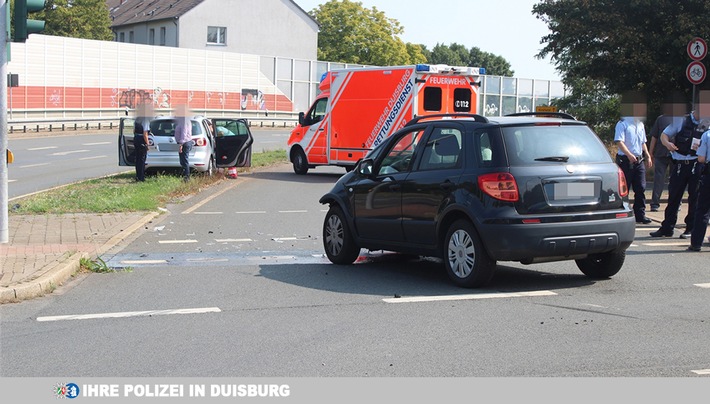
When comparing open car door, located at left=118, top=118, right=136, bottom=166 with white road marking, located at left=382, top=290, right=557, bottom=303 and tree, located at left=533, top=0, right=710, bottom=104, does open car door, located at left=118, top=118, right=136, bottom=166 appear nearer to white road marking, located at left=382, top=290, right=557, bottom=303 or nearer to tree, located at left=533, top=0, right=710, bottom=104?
tree, located at left=533, top=0, right=710, bottom=104

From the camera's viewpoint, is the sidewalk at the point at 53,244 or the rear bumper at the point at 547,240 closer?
the rear bumper at the point at 547,240

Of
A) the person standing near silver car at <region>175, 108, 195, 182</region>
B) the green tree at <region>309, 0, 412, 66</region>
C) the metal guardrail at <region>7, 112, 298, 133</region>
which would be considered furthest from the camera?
the green tree at <region>309, 0, 412, 66</region>

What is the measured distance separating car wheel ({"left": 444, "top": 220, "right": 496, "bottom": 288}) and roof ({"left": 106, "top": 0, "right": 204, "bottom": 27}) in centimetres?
6416

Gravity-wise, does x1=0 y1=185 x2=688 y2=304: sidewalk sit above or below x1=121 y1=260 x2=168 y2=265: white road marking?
above

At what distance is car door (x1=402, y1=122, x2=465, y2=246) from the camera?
30.0ft

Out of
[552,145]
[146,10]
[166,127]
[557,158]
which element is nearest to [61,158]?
[166,127]

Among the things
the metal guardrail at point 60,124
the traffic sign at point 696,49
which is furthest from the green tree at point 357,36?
the traffic sign at point 696,49

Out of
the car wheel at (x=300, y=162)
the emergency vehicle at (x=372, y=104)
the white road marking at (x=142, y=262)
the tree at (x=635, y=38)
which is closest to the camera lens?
the white road marking at (x=142, y=262)

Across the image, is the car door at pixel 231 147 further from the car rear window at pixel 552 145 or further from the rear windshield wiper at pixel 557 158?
the rear windshield wiper at pixel 557 158

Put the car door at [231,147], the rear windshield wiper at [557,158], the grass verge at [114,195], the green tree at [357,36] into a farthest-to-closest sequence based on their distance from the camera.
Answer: the green tree at [357,36] → the car door at [231,147] → the grass verge at [114,195] → the rear windshield wiper at [557,158]

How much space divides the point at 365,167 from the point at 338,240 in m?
0.96

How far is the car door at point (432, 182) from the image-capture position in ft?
30.0

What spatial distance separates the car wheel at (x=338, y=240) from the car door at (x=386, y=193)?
248mm

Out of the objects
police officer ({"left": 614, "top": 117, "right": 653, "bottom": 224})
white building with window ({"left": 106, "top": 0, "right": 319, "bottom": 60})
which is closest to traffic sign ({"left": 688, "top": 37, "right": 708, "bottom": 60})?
police officer ({"left": 614, "top": 117, "right": 653, "bottom": 224})
